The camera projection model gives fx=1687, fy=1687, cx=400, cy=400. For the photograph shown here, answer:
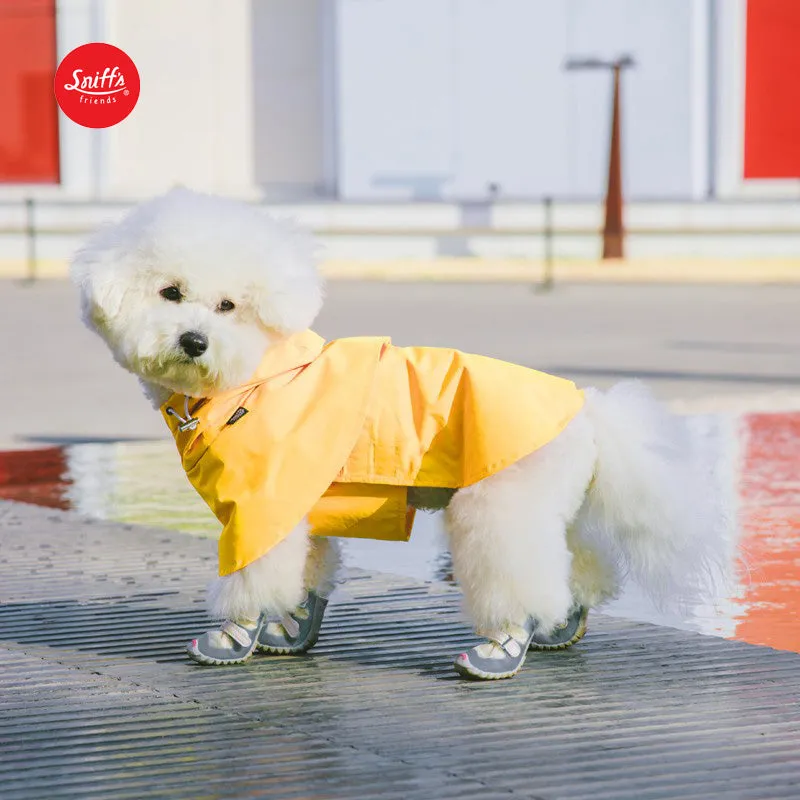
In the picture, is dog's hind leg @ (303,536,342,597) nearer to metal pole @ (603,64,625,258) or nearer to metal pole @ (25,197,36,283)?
metal pole @ (25,197,36,283)

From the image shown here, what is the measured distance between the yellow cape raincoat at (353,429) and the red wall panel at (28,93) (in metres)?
19.2

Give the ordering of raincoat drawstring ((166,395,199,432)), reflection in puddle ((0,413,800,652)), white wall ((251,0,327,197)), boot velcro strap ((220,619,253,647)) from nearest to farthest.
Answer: raincoat drawstring ((166,395,199,432)) → boot velcro strap ((220,619,253,647)) → reflection in puddle ((0,413,800,652)) → white wall ((251,0,327,197))

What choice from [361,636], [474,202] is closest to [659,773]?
[361,636]

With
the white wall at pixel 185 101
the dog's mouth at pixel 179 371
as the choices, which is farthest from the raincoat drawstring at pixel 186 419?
the white wall at pixel 185 101

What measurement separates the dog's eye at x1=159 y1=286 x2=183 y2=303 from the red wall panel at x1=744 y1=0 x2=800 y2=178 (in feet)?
63.6

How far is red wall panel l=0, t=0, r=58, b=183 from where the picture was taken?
22812 millimetres

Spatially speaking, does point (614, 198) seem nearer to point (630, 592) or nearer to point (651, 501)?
point (630, 592)

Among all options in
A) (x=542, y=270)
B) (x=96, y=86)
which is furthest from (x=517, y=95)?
(x=96, y=86)

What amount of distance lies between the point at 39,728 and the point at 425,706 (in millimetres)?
965

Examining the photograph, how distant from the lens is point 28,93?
23062 millimetres

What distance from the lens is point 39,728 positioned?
4.16 meters

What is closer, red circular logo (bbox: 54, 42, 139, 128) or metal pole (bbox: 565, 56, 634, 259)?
red circular logo (bbox: 54, 42, 139, 128)

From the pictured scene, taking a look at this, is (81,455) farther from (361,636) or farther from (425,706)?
(425,706)

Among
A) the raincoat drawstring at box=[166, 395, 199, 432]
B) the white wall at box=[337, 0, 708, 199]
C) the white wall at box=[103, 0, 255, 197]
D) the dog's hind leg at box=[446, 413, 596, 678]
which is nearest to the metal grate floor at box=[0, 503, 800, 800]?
the dog's hind leg at box=[446, 413, 596, 678]
